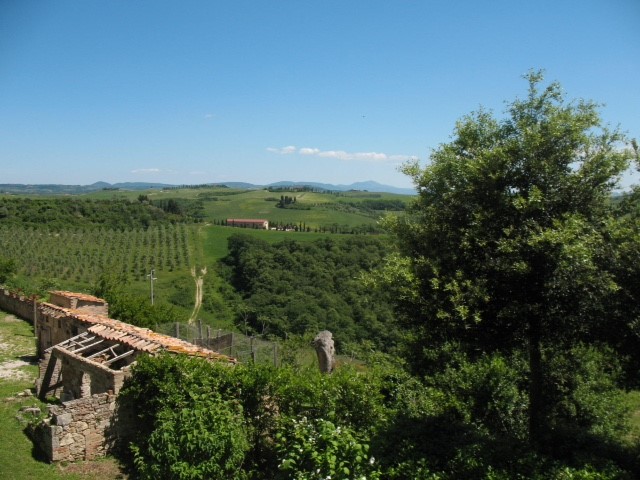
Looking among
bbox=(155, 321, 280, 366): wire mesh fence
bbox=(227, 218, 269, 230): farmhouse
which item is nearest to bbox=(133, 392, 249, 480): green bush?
bbox=(155, 321, 280, 366): wire mesh fence

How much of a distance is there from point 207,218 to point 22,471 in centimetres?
12746

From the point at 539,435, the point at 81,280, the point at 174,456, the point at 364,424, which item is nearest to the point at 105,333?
the point at 174,456

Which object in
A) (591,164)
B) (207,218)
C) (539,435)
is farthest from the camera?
(207,218)

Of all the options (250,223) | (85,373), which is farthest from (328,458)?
(250,223)

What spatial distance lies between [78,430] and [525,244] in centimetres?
1075

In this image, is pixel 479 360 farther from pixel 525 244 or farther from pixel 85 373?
pixel 85 373

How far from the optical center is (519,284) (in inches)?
287

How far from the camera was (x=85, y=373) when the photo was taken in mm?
13039

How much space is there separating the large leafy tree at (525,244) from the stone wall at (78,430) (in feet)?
26.3

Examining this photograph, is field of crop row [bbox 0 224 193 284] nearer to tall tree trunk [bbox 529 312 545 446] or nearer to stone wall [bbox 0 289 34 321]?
stone wall [bbox 0 289 34 321]

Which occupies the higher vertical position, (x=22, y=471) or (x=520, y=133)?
(x=520, y=133)

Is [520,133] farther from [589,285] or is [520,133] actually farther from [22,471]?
[22,471]

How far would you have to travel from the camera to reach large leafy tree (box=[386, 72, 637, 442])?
273 inches

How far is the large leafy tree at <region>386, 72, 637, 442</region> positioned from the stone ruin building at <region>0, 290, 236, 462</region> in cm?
703
